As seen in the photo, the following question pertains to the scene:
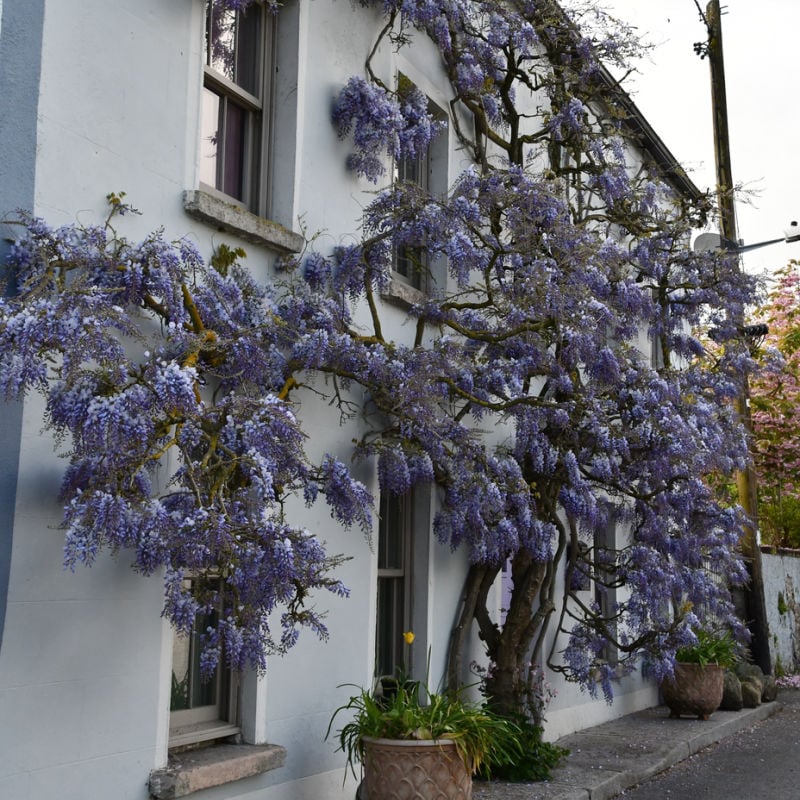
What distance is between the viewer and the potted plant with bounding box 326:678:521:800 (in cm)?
618

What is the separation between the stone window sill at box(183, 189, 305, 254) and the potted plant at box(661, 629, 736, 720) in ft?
24.6

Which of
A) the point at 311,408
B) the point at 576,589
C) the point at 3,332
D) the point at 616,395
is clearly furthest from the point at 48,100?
Answer: the point at 576,589

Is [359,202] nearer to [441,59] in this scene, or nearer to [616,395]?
[441,59]

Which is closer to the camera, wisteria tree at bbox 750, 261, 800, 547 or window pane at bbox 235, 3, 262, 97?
window pane at bbox 235, 3, 262, 97

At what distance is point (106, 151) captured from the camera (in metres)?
5.55

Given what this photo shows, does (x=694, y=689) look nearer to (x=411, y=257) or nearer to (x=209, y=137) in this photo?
(x=411, y=257)

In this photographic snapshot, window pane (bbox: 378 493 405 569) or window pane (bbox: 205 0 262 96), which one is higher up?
window pane (bbox: 205 0 262 96)

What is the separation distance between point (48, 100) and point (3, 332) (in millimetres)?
1475

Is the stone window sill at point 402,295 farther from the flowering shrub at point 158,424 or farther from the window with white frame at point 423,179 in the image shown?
the flowering shrub at point 158,424

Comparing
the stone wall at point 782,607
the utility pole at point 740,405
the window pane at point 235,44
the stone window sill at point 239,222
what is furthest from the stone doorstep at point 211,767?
the stone wall at point 782,607

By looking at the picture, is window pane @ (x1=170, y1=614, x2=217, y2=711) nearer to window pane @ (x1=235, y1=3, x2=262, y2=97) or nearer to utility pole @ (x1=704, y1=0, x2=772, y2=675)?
window pane @ (x1=235, y1=3, x2=262, y2=97)

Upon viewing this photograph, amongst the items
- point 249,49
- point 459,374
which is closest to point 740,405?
point 459,374

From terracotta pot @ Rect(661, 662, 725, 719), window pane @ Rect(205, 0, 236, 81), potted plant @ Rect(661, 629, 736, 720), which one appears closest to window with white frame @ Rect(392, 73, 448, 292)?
window pane @ Rect(205, 0, 236, 81)

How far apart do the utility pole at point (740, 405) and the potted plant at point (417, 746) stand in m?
8.62
